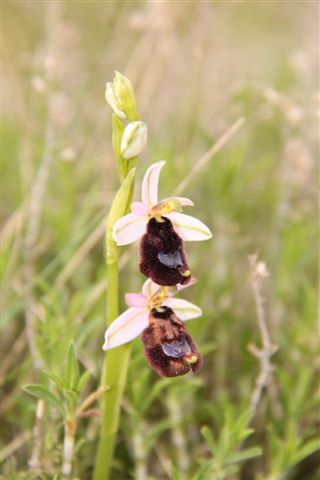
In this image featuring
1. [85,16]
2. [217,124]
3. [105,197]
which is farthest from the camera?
[85,16]

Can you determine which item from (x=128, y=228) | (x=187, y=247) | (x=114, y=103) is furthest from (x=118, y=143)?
(x=187, y=247)

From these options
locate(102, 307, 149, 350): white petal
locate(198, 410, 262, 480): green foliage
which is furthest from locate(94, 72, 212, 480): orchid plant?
locate(198, 410, 262, 480): green foliage

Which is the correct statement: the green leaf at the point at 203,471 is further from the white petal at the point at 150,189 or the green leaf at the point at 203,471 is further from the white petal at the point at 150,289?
the white petal at the point at 150,189

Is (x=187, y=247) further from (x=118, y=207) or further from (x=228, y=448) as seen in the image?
(x=118, y=207)

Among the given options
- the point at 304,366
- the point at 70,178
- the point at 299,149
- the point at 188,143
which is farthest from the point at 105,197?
the point at 304,366

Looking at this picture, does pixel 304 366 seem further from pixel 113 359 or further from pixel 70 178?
pixel 70 178

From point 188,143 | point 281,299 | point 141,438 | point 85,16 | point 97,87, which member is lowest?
point 141,438

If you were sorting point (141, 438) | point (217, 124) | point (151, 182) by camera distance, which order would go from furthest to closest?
point (217, 124) → point (141, 438) → point (151, 182)
